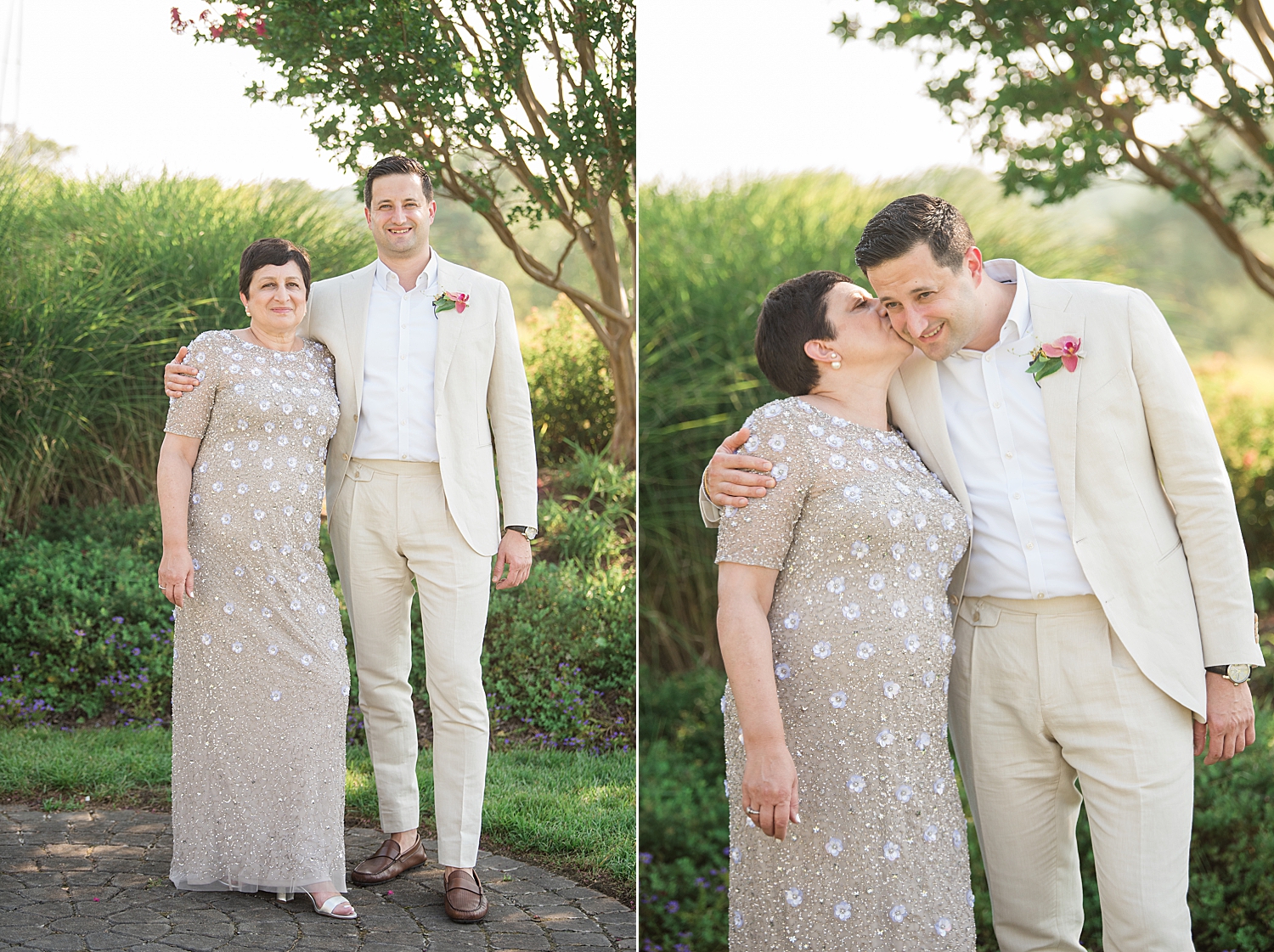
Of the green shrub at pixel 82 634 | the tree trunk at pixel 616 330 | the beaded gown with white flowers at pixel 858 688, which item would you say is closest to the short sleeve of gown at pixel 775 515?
the beaded gown with white flowers at pixel 858 688

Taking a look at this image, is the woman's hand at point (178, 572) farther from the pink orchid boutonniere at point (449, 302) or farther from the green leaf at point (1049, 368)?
the green leaf at point (1049, 368)

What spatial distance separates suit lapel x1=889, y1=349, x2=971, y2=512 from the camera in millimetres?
2160

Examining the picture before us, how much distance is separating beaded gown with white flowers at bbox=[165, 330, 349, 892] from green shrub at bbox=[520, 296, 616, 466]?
2.22 feet

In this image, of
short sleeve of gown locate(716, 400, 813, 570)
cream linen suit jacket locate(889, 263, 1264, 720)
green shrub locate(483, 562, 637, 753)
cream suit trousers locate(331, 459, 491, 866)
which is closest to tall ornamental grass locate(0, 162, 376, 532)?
cream suit trousers locate(331, 459, 491, 866)

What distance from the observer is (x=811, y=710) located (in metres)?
2.09

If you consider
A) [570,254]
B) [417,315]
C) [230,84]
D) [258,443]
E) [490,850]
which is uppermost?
[230,84]

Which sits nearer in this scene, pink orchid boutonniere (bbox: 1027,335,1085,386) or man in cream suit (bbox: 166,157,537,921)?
pink orchid boutonniere (bbox: 1027,335,1085,386)

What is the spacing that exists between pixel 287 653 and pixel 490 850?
75 cm

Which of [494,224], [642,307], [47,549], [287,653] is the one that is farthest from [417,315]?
[642,307]

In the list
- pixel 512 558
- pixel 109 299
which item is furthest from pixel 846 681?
pixel 109 299

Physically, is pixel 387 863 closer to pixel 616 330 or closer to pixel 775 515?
pixel 775 515

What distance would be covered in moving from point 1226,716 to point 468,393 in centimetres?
181

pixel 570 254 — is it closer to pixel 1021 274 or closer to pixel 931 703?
pixel 1021 274

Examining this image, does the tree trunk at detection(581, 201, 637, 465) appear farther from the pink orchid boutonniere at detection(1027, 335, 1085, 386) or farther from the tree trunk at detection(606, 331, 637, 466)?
the pink orchid boutonniere at detection(1027, 335, 1085, 386)
